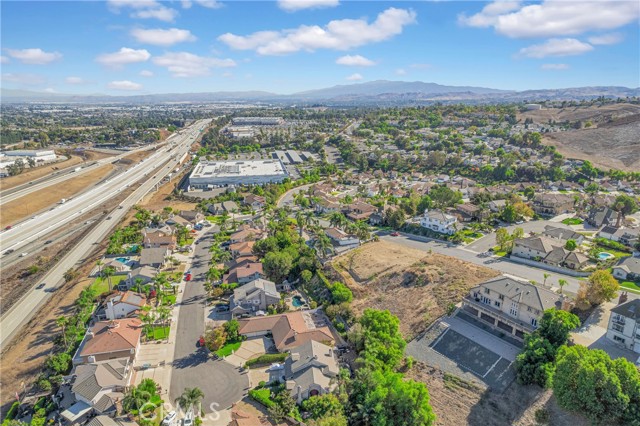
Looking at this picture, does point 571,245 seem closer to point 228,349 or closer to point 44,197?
point 228,349

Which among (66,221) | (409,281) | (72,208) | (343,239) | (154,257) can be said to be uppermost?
(343,239)

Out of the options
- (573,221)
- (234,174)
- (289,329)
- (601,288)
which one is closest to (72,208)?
(234,174)

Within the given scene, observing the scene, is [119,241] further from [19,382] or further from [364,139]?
[364,139]

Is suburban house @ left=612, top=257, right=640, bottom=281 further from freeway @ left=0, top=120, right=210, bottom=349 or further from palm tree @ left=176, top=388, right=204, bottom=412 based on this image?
freeway @ left=0, top=120, right=210, bottom=349

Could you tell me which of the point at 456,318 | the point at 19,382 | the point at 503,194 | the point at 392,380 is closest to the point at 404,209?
the point at 503,194

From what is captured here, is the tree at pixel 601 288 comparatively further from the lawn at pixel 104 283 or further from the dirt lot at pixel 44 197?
the dirt lot at pixel 44 197

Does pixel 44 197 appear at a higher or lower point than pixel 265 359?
higher

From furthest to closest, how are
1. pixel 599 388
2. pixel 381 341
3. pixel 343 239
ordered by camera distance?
1. pixel 343 239
2. pixel 381 341
3. pixel 599 388

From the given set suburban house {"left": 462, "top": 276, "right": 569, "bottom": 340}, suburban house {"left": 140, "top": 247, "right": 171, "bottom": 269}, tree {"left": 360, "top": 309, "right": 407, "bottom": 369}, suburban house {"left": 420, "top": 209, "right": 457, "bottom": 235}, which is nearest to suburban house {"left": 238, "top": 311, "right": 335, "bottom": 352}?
tree {"left": 360, "top": 309, "right": 407, "bottom": 369}

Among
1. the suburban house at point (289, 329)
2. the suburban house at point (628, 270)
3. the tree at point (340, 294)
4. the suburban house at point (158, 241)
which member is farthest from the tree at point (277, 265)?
the suburban house at point (628, 270)
